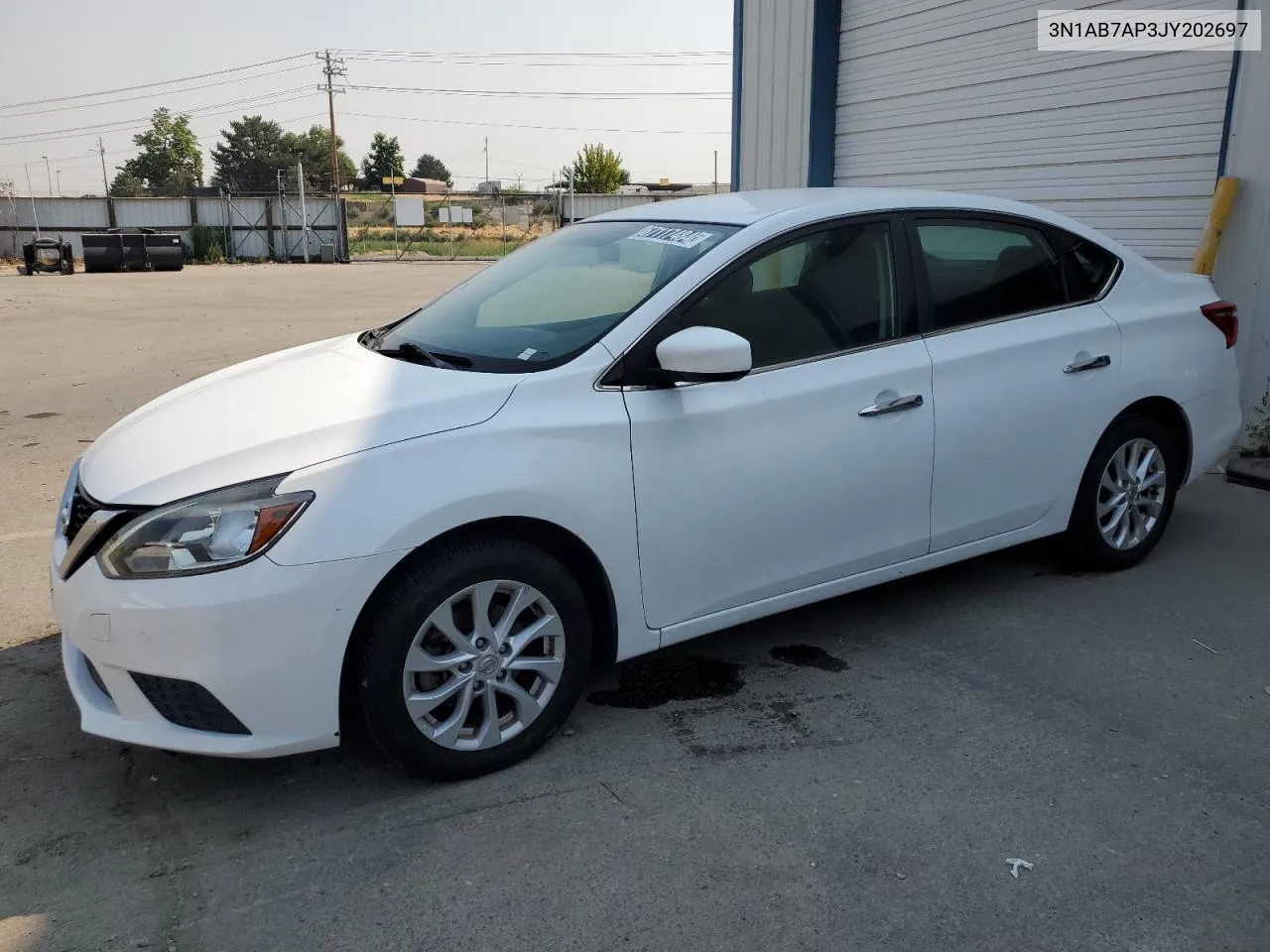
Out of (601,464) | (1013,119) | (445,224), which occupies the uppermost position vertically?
(1013,119)

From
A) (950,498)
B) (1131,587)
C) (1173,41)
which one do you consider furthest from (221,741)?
(1173,41)

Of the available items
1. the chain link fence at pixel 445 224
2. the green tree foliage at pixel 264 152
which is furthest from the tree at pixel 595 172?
the green tree foliage at pixel 264 152

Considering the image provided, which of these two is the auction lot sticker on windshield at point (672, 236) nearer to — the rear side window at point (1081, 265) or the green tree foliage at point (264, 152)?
the rear side window at point (1081, 265)

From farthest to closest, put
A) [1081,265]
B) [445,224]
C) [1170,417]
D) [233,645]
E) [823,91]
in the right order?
1. [445,224]
2. [823,91]
3. [1170,417]
4. [1081,265]
5. [233,645]

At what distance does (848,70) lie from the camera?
9.58 metres

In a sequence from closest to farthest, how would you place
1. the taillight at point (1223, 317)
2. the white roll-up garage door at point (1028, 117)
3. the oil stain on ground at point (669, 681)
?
the oil stain on ground at point (669, 681), the taillight at point (1223, 317), the white roll-up garage door at point (1028, 117)

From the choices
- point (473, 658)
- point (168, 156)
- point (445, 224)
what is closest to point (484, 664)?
point (473, 658)

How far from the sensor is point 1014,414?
154 inches

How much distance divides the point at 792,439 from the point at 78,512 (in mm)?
2116

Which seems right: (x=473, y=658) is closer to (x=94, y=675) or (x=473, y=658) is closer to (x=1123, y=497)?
(x=94, y=675)

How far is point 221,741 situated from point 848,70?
866cm

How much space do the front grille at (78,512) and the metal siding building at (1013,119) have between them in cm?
610

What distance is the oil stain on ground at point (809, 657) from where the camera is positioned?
3.76 meters

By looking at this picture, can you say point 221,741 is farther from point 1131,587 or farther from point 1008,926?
point 1131,587
